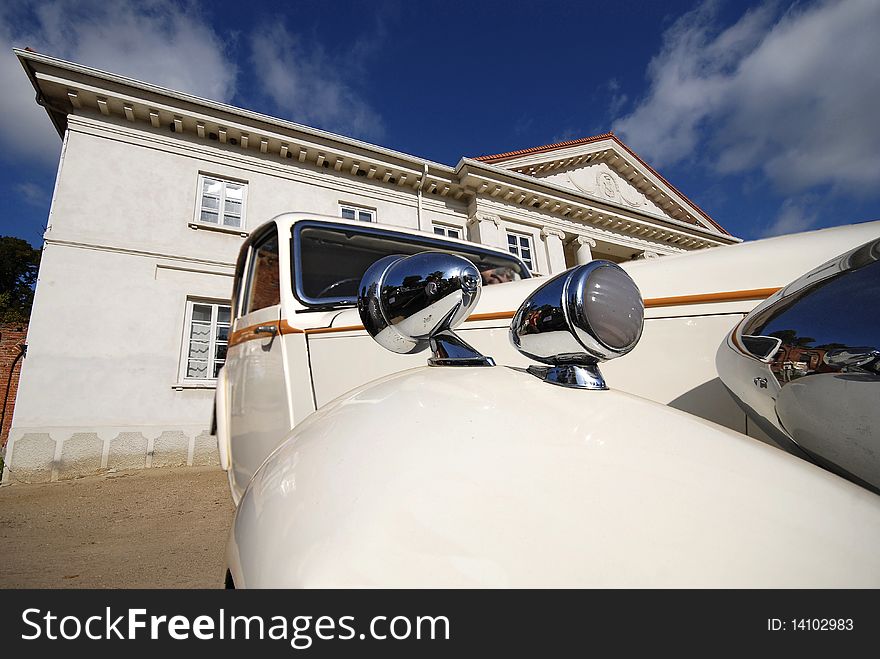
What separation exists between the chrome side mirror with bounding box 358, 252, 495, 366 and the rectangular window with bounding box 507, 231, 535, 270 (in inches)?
408

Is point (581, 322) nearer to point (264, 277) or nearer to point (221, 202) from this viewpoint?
point (264, 277)

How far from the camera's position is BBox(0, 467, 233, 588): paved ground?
2773 mm

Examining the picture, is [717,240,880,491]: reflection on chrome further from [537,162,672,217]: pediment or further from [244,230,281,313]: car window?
[537,162,672,217]: pediment

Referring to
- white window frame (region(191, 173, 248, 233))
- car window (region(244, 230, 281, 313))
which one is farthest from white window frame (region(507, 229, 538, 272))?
car window (region(244, 230, 281, 313))

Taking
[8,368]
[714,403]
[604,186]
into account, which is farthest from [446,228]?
[714,403]

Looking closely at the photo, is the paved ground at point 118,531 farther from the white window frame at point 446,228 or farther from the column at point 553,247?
the column at point 553,247

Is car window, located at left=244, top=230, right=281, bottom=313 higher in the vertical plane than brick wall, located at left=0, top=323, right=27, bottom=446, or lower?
lower

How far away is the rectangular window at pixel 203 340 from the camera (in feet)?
24.3

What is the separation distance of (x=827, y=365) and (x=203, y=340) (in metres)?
8.51

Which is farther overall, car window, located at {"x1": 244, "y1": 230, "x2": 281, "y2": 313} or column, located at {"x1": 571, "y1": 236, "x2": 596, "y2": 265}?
column, located at {"x1": 571, "y1": 236, "x2": 596, "y2": 265}

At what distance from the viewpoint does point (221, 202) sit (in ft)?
27.6

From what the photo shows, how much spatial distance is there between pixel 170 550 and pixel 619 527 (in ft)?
13.3
